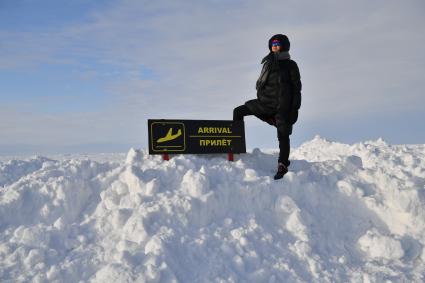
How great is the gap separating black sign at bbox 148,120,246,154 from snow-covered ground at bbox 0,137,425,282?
277 millimetres

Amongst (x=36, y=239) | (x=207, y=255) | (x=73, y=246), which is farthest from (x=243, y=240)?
(x=36, y=239)

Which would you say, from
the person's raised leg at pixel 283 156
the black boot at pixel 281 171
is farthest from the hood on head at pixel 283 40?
the black boot at pixel 281 171

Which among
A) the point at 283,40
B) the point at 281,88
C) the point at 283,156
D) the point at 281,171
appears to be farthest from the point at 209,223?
the point at 283,40

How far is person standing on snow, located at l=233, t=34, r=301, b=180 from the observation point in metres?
8.87

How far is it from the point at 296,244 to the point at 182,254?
173 cm

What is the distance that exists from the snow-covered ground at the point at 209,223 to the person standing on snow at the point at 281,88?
0.72 metres

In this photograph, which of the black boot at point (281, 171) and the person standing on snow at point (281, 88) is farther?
the person standing on snow at point (281, 88)

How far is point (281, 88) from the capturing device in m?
8.86

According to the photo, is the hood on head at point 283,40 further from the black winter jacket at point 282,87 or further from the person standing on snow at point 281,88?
the black winter jacket at point 282,87

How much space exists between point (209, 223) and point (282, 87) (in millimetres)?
3014

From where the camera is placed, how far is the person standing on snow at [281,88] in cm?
887

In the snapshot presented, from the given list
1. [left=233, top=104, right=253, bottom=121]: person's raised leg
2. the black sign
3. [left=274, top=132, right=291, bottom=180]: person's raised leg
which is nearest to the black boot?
[left=274, top=132, right=291, bottom=180]: person's raised leg

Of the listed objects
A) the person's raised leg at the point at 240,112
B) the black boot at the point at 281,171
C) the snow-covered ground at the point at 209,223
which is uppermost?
the person's raised leg at the point at 240,112

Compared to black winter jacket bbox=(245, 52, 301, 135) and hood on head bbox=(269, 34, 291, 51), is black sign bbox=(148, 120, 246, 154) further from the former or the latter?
hood on head bbox=(269, 34, 291, 51)
